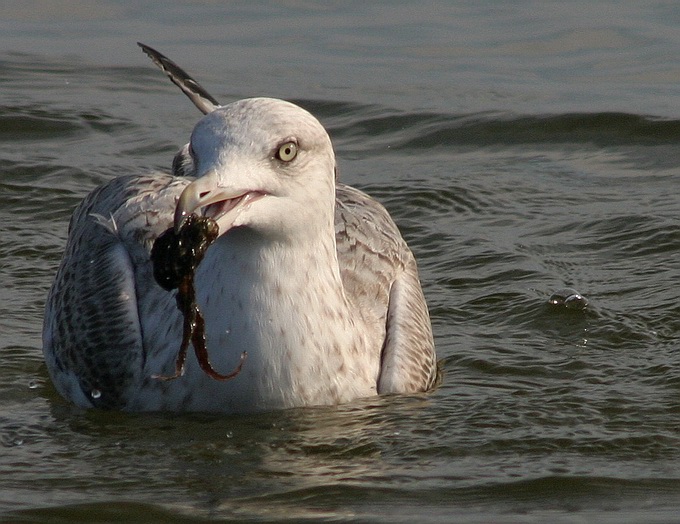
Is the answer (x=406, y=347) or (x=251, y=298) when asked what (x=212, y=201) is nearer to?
(x=251, y=298)

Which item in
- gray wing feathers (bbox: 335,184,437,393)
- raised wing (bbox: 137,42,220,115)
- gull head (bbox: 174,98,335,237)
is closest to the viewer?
gull head (bbox: 174,98,335,237)

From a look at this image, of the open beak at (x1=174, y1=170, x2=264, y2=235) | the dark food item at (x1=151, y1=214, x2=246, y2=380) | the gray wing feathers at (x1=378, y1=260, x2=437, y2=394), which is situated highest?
the open beak at (x1=174, y1=170, x2=264, y2=235)

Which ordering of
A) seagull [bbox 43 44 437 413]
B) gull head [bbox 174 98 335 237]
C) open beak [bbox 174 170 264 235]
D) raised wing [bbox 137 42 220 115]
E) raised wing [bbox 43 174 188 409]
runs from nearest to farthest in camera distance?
open beak [bbox 174 170 264 235] → gull head [bbox 174 98 335 237] → seagull [bbox 43 44 437 413] → raised wing [bbox 43 174 188 409] → raised wing [bbox 137 42 220 115]

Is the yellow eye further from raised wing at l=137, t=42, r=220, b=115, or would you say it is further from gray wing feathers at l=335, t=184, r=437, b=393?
raised wing at l=137, t=42, r=220, b=115

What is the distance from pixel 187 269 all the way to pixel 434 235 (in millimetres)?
4264

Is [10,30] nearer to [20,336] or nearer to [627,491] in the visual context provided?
[20,336]

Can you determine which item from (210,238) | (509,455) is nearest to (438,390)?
(509,455)

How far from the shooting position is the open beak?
17.8 ft

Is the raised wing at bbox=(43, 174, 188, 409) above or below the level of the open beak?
below

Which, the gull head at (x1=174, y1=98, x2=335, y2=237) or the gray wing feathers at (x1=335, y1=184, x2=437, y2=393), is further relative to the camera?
the gray wing feathers at (x1=335, y1=184, x2=437, y2=393)

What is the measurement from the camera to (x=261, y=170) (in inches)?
235

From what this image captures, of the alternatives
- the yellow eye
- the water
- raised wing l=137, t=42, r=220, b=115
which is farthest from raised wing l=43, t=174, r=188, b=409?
the yellow eye

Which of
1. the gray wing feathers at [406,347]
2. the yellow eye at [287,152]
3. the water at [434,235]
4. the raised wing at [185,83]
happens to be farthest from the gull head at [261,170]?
the raised wing at [185,83]

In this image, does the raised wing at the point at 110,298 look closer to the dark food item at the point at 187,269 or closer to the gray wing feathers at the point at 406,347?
the dark food item at the point at 187,269
